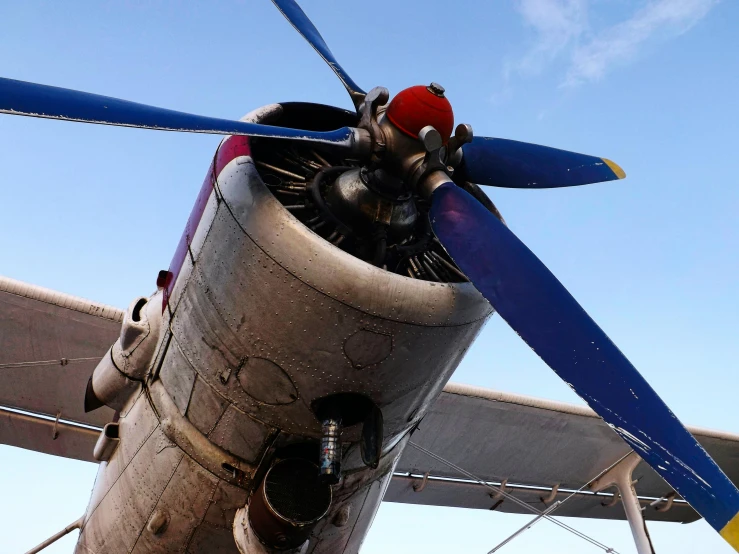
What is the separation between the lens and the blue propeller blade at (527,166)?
598 cm

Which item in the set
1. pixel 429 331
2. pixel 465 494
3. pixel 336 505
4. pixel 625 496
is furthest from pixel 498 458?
pixel 429 331

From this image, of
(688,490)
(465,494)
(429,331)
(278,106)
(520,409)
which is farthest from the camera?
(465,494)

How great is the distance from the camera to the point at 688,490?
4148 mm

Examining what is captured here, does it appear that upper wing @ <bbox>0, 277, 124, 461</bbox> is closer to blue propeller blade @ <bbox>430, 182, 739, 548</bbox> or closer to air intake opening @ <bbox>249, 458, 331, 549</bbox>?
air intake opening @ <bbox>249, 458, 331, 549</bbox>

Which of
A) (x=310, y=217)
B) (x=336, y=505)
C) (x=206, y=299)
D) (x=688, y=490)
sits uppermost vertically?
(x=310, y=217)

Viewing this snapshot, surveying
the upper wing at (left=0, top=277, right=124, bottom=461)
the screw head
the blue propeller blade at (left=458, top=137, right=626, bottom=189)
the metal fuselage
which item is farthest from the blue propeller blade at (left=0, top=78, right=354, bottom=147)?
the upper wing at (left=0, top=277, right=124, bottom=461)

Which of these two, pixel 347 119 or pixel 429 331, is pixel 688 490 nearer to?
pixel 429 331

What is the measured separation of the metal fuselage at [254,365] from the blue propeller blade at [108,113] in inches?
15.1

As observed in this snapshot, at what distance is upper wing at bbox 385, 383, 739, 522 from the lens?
10.9 m

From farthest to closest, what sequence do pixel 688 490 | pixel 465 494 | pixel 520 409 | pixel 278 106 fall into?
pixel 465 494 → pixel 520 409 → pixel 278 106 → pixel 688 490

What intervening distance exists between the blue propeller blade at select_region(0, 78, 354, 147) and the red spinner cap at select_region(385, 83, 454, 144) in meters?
0.48

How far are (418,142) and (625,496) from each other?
8.06 meters

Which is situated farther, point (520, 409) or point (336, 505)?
point (520, 409)

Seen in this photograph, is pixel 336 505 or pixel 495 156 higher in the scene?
pixel 495 156
